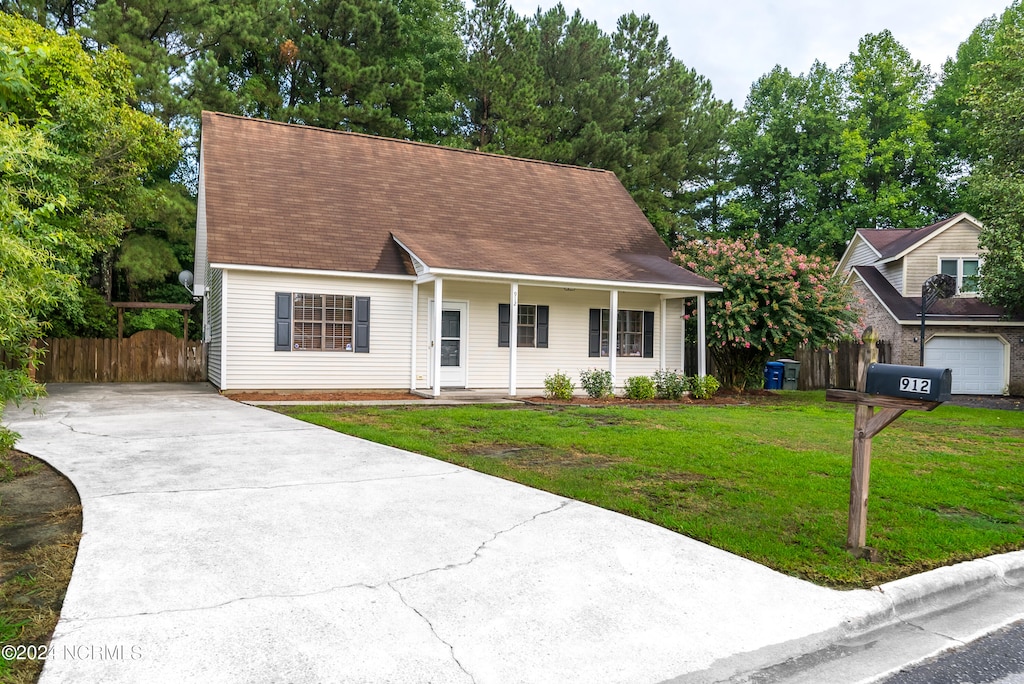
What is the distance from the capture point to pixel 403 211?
1709 centimetres

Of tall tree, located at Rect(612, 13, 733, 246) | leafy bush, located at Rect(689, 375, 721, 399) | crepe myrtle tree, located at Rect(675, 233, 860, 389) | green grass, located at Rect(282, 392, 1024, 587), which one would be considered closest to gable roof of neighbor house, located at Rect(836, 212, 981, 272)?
tall tree, located at Rect(612, 13, 733, 246)

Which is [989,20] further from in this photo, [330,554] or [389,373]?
[330,554]

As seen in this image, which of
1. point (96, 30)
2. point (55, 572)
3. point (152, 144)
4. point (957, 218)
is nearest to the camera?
point (55, 572)

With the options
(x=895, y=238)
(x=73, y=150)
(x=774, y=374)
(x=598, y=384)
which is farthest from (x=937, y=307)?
(x=73, y=150)

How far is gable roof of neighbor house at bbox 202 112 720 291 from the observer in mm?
14781

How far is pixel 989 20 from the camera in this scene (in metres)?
33.3

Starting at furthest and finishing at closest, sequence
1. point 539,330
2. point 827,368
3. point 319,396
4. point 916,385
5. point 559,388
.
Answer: point 827,368
point 539,330
point 559,388
point 319,396
point 916,385

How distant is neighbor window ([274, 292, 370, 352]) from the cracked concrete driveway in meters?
8.32

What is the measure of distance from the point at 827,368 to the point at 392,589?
20339 millimetres

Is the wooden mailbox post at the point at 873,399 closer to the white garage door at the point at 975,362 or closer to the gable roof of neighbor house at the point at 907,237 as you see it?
the gable roof of neighbor house at the point at 907,237

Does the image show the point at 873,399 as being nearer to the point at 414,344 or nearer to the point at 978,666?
the point at 978,666

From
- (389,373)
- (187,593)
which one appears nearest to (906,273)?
(389,373)

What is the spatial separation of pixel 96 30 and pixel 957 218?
28.5 meters

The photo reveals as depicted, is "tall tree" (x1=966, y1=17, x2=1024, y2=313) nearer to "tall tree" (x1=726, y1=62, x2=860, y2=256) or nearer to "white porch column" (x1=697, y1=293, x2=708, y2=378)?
"white porch column" (x1=697, y1=293, x2=708, y2=378)
